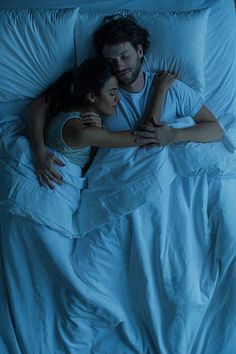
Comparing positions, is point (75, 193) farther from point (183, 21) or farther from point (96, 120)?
point (183, 21)

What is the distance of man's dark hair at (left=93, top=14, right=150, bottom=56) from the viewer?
1.47m

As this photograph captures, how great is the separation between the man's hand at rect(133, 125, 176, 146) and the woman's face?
0.42 ft

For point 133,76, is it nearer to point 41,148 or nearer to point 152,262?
point 41,148

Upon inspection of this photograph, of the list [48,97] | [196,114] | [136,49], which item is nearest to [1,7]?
[48,97]

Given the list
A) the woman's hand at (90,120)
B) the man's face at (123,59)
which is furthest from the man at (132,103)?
the woman's hand at (90,120)

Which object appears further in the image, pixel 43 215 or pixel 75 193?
pixel 75 193

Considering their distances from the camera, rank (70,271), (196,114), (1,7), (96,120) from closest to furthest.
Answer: (70,271), (96,120), (196,114), (1,7)

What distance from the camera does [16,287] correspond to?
143 cm

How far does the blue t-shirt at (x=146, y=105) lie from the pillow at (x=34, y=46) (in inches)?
10.0

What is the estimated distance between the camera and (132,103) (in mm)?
1570

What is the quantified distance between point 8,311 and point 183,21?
1.13 meters

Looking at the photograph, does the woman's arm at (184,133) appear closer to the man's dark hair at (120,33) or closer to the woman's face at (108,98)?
the woman's face at (108,98)

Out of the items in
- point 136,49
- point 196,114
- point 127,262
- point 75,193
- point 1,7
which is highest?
point 1,7

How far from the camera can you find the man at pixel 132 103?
1450 millimetres
